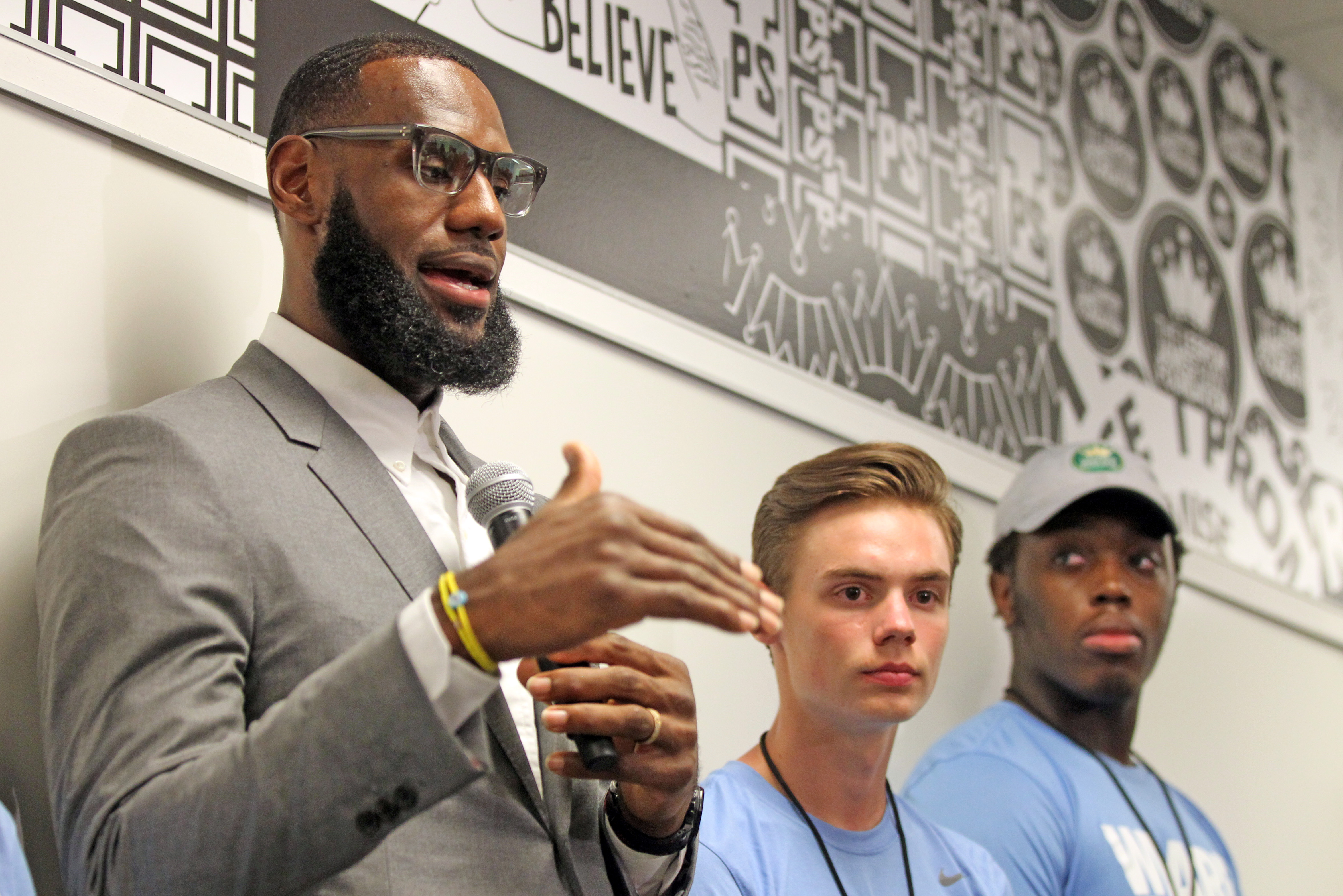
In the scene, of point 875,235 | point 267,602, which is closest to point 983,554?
point 875,235

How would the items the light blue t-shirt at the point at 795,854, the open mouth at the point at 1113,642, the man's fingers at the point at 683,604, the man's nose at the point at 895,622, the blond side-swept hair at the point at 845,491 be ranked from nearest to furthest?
the man's fingers at the point at 683,604 → the light blue t-shirt at the point at 795,854 → the man's nose at the point at 895,622 → the blond side-swept hair at the point at 845,491 → the open mouth at the point at 1113,642

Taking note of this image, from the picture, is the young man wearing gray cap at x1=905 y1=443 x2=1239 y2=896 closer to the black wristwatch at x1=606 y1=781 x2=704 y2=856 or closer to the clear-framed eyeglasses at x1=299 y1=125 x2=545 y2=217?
the black wristwatch at x1=606 y1=781 x2=704 y2=856

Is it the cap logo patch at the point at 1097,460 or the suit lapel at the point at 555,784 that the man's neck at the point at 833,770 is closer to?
the suit lapel at the point at 555,784

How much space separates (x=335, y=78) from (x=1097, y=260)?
A: 87.2 inches

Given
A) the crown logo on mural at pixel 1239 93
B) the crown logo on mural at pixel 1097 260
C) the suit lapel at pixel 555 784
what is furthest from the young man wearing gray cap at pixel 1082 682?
the crown logo on mural at pixel 1239 93

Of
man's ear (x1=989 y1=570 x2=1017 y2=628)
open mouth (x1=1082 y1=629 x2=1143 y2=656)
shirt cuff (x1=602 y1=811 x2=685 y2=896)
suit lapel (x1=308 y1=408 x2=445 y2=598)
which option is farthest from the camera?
man's ear (x1=989 y1=570 x2=1017 y2=628)

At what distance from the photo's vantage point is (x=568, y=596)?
107 cm

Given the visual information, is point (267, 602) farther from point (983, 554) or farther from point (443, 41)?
point (983, 554)

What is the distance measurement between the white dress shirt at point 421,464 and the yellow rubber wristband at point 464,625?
31cm

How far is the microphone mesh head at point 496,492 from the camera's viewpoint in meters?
1.36

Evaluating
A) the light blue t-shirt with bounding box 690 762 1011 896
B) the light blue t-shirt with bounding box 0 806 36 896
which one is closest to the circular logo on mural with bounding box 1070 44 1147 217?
the light blue t-shirt with bounding box 690 762 1011 896

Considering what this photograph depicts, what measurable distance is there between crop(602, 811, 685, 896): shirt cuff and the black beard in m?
0.51

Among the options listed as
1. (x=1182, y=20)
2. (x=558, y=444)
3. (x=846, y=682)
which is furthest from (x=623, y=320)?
(x=1182, y=20)

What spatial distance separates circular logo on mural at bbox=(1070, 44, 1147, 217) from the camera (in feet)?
11.4
